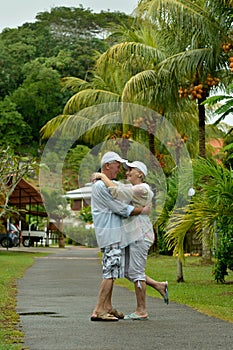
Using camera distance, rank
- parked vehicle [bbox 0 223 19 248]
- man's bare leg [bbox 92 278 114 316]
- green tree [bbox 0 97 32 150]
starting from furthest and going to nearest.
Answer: green tree [bbox 0 97 32 150] < parked vehicle [bbox 0 223 19 248] < man's bare leg [bbox 92 278 114 316]

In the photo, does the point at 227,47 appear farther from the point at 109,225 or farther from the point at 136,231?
the point at 109,225

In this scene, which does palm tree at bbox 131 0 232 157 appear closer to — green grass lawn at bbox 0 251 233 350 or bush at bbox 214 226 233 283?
green grass lawn at bbox 0 251 233 350

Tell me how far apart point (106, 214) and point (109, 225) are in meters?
0.13

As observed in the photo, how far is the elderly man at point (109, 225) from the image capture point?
9.58 m

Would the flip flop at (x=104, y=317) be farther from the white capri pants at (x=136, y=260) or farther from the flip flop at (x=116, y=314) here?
the white capri pants at (x=136, y=260)

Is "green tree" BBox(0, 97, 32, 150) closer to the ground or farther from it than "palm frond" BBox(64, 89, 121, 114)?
farther from it

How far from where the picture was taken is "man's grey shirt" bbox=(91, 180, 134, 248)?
9562 mm

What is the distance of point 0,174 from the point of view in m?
29.3

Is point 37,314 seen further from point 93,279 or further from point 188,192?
point 93,279

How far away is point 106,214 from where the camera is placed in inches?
380

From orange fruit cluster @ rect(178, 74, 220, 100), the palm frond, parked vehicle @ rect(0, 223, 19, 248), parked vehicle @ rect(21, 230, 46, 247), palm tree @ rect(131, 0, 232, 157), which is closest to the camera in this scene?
palm tree @ rect(131, 0, 232, 157)

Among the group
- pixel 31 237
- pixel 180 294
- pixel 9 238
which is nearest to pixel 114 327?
pixel 180 294

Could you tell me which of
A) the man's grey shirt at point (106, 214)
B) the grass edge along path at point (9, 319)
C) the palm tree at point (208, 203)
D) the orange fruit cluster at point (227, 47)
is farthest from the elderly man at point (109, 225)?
the orange fruit cluster at point (227, 47)

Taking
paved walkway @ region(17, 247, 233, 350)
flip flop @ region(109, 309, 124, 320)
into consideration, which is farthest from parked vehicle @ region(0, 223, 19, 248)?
flip flop @ region(109, 309, 124, 320)
